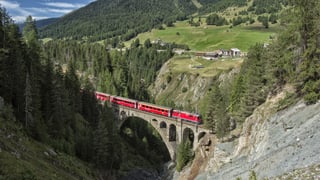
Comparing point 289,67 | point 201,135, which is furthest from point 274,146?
point 201,135

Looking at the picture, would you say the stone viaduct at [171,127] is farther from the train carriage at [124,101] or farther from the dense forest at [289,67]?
the dense forest at [289,67]

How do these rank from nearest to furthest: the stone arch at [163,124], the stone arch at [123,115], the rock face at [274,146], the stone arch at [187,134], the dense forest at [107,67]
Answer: the rock face at [274,146]
the stone arch at [187,134]
the stone arch at [163,124]
the stone arch at [123,115]
the dense forest at [107,67]

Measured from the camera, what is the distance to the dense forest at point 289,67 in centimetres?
3912

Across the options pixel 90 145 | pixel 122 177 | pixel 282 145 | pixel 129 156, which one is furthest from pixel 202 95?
pixel 282 145

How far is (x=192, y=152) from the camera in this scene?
69.2 meters

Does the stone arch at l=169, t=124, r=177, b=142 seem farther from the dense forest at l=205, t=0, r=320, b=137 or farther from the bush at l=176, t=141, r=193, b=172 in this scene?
the dense forest at l=205, t=0, r=320, b=137

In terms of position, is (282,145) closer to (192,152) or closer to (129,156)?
(192,152)

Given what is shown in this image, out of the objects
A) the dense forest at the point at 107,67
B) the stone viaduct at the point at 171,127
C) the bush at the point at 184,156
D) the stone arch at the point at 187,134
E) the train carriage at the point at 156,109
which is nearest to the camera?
the bush at the point at 184,156

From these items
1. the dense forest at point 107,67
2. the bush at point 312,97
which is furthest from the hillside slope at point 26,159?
the dense forest at point 107,67

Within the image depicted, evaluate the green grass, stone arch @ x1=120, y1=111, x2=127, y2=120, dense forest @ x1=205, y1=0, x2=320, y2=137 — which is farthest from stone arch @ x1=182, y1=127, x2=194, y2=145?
the green grass

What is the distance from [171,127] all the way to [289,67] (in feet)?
130

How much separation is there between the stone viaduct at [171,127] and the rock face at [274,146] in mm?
19424

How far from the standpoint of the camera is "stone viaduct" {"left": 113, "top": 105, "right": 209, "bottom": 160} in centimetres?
7053

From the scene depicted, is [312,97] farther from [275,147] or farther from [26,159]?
[26,159]
